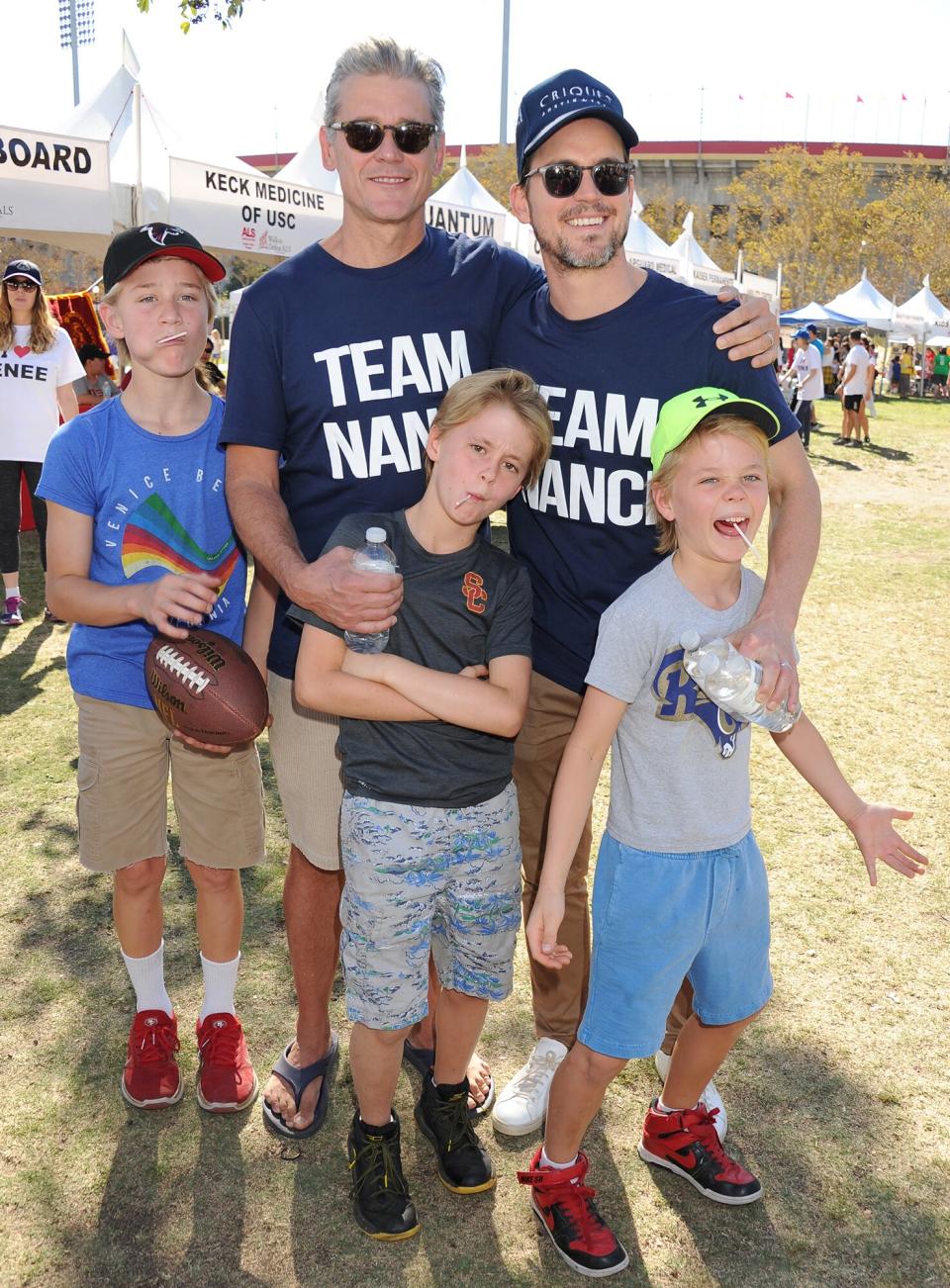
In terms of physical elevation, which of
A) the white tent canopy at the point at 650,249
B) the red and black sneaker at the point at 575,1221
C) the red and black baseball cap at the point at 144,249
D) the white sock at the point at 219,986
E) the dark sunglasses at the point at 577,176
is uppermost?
the white tent canopy at the point at 650,249

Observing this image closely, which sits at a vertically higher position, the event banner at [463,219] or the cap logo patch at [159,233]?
the event banner at [463,219]

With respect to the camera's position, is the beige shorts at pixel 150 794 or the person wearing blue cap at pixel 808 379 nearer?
the beige shorts at pixel 150 794

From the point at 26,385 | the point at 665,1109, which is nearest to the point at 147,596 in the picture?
the point at 665,1109

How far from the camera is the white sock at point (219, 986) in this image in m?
3.11

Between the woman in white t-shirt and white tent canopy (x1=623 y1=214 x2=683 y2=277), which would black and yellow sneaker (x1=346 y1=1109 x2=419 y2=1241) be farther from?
white tent canopy (x1=623 y1=214 x2=683 y2=277)

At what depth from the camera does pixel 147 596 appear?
2.54 metres

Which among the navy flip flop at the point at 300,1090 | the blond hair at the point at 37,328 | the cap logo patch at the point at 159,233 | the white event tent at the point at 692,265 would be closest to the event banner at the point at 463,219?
the blond hair at the point at 37,328

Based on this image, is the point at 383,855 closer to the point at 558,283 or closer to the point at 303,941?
the point at 303,941

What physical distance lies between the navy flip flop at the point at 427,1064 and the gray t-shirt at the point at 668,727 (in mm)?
1131

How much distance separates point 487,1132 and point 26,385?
626 cm

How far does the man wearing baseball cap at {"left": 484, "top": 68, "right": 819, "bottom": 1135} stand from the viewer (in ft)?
8.37

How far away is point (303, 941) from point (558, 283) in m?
1.94

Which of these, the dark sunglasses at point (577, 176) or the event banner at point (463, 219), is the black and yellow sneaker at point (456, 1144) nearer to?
the dark sunglasses at point (577, 176)

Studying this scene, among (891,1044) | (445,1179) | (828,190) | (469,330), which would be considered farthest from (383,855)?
(828,190)
